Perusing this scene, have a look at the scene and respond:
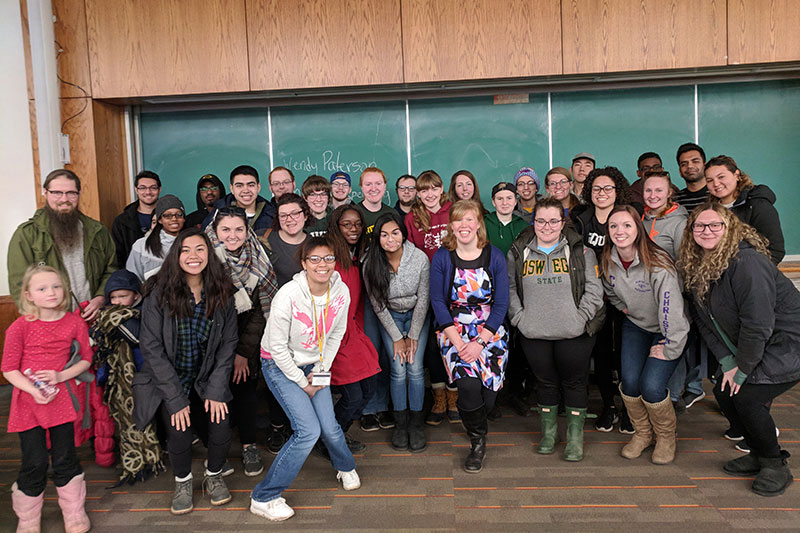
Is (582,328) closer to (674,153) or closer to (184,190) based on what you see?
(674,153)

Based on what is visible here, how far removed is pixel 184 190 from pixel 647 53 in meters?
4.40

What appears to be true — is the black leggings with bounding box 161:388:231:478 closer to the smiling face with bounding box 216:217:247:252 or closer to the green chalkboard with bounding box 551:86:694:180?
the smiling face with bounding box 216:217:247:252

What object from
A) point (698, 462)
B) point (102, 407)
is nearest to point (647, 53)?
point (698, 462)

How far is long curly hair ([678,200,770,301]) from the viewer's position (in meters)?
2.65

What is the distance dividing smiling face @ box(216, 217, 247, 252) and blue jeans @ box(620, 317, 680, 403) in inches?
86.5

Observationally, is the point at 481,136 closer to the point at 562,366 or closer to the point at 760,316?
the point at 562,366

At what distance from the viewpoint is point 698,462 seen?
9.71ft

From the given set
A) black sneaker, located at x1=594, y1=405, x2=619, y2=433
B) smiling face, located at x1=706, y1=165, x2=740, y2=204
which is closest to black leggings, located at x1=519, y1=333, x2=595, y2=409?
black sneaker, located at x1=594, y1=405, x2=619, y2=433

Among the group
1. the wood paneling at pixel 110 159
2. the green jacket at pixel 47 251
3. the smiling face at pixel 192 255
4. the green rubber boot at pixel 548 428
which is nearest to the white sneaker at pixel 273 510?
the smiling face at pixel 192 255

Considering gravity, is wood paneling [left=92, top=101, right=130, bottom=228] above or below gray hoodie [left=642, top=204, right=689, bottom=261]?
above

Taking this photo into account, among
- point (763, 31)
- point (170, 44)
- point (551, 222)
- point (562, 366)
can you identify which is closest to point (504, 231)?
point (551, 222)

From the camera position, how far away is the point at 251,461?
302 centimetres

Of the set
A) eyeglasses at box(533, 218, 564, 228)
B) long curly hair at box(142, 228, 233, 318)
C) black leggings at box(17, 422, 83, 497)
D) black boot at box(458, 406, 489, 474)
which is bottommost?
black boot at box(458, 406, 489, 474)

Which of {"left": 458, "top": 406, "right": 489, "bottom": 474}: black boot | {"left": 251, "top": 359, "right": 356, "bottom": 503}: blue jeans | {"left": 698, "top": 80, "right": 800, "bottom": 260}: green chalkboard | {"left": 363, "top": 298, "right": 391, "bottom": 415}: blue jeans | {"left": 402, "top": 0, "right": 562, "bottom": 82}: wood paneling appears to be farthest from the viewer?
{"left": 698, "top": 80, "right": 800, "bottom": 260}: green chalkboard
